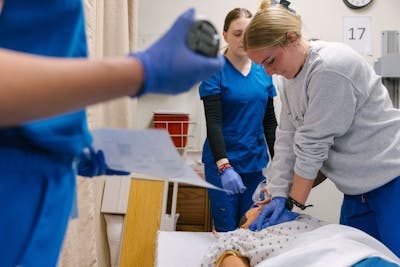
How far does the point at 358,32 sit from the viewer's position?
10.6ft

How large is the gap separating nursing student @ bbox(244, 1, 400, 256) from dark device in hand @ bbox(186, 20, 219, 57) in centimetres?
96

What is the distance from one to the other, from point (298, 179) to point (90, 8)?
3.61 feet

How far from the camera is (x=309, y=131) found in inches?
57.0

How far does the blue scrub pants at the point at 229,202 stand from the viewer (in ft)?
6.90

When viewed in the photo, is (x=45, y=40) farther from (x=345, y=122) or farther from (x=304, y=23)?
(x=304, y=23)

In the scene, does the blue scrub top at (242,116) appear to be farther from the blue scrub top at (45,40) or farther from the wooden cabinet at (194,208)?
the blue scrub top at (45,40)

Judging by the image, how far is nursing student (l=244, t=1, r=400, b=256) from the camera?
137 centimetres

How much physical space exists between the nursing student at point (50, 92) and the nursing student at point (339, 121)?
939 mm

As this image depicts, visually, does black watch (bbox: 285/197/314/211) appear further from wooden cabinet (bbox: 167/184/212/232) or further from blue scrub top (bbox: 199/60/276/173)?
wooden cabinet (bbox: 167/184/212/232)

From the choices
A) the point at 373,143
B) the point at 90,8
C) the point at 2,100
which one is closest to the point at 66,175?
the point at 2,100

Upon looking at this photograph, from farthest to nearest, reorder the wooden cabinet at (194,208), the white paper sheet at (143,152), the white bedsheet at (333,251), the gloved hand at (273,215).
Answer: the wooden cabinet at (194,208)
the gloved hand at (273,215)
the white bedsheet at (333,251)
the white paper sheet at (143,152)

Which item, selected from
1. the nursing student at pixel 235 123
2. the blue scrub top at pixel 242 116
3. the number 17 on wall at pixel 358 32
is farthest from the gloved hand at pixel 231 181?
the number 17 on wall at pixel 358 32

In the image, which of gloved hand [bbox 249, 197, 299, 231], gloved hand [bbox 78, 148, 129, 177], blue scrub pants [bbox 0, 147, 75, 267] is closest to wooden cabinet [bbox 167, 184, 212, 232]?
gloved hand [bbox 249, 197, 299, 231]

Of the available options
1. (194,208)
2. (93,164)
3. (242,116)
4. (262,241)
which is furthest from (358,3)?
(93,164)
